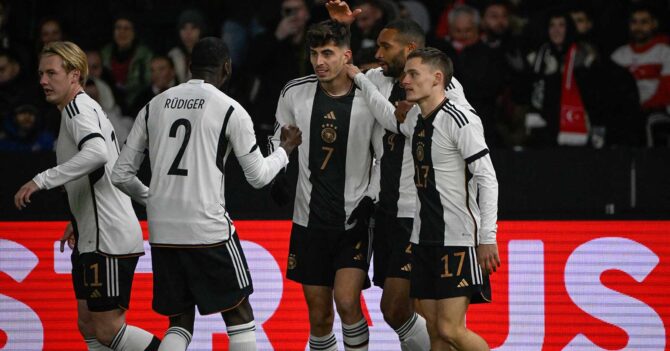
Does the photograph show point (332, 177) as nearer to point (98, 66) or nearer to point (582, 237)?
point (582, 237)

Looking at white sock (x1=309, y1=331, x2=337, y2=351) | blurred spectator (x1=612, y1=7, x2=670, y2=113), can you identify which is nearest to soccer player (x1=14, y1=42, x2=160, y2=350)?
white sock (x1=309, y1=331, x2=337, y2=351)

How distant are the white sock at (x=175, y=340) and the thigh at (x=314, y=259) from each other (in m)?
0.95

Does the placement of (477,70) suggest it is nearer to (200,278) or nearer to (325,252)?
(325,252)

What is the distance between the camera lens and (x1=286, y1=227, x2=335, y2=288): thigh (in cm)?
761

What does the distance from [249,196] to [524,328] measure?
238cm

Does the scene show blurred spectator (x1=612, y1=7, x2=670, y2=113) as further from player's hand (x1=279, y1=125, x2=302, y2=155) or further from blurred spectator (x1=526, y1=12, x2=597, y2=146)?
player's hand (x1=279, y1=125, x2=302, y2=155)

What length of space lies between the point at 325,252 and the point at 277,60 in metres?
4.23

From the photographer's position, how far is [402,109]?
23.7 feet

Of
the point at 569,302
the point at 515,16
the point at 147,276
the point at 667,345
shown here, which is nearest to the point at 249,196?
the point at 147,276

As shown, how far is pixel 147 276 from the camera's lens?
8797 mm

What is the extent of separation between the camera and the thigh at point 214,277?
690cm

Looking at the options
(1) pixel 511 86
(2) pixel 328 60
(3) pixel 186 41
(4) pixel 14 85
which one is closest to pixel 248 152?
(2) pixel 328 60

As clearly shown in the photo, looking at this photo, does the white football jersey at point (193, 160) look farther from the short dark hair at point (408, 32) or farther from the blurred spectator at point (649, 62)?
the blurred spectator at point (649, 62)

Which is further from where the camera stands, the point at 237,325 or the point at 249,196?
the point at 249,196
